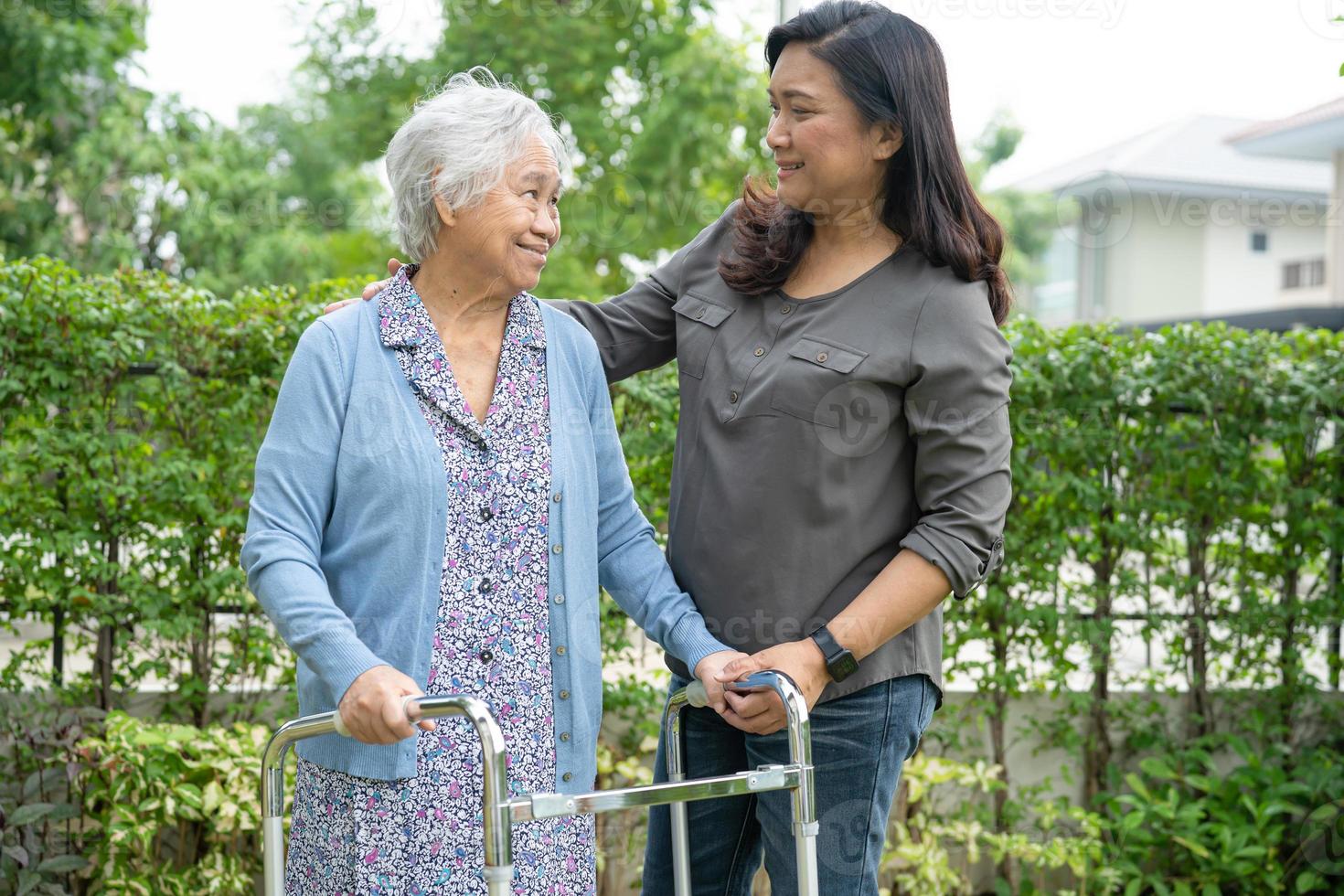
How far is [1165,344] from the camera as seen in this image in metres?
4.25

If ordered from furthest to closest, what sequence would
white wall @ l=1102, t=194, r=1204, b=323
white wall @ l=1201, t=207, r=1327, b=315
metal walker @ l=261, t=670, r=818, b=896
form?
white wall @ l=1102, t=194, r=1204, b=323, white wall @ l=1201, t=207, r=1327, b=315, metal walker @ l=261, t=670, r=818, b=896

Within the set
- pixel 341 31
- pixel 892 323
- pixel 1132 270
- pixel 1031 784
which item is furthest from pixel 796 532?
pixel 1132 270

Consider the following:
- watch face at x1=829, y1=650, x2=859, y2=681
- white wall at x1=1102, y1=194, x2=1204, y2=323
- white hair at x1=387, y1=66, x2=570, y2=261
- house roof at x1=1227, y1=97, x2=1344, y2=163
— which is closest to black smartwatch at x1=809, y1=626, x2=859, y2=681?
watch face at x1=829, y1=650, x2=859, y2=681

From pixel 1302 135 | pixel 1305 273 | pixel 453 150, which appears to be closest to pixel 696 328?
pixel 453 150

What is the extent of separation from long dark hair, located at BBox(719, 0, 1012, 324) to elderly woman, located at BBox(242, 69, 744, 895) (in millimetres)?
491

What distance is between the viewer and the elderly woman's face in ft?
6.64

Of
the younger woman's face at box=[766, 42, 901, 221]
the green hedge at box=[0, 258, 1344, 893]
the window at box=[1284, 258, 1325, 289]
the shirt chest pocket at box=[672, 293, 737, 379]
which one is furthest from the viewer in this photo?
the window at box=[1284, 258, 1325, 289]

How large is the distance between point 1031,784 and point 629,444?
6.11ft

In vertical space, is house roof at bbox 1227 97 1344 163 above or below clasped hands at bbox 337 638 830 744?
above

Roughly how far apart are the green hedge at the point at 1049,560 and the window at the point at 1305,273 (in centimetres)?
2465

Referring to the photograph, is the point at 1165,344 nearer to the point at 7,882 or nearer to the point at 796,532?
the point at 796,532

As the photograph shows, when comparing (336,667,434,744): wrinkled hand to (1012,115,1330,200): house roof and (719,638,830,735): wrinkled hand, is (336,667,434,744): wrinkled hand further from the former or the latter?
(1012,115,1330,200): house roof

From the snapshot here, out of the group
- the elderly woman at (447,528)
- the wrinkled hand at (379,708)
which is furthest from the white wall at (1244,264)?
the wrinkled hand at (379,708)

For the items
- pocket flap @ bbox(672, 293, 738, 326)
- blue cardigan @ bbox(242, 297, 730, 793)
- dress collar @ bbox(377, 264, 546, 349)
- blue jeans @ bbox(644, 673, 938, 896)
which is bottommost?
blue jeans @ bbox(644, 673, 938, 896)
